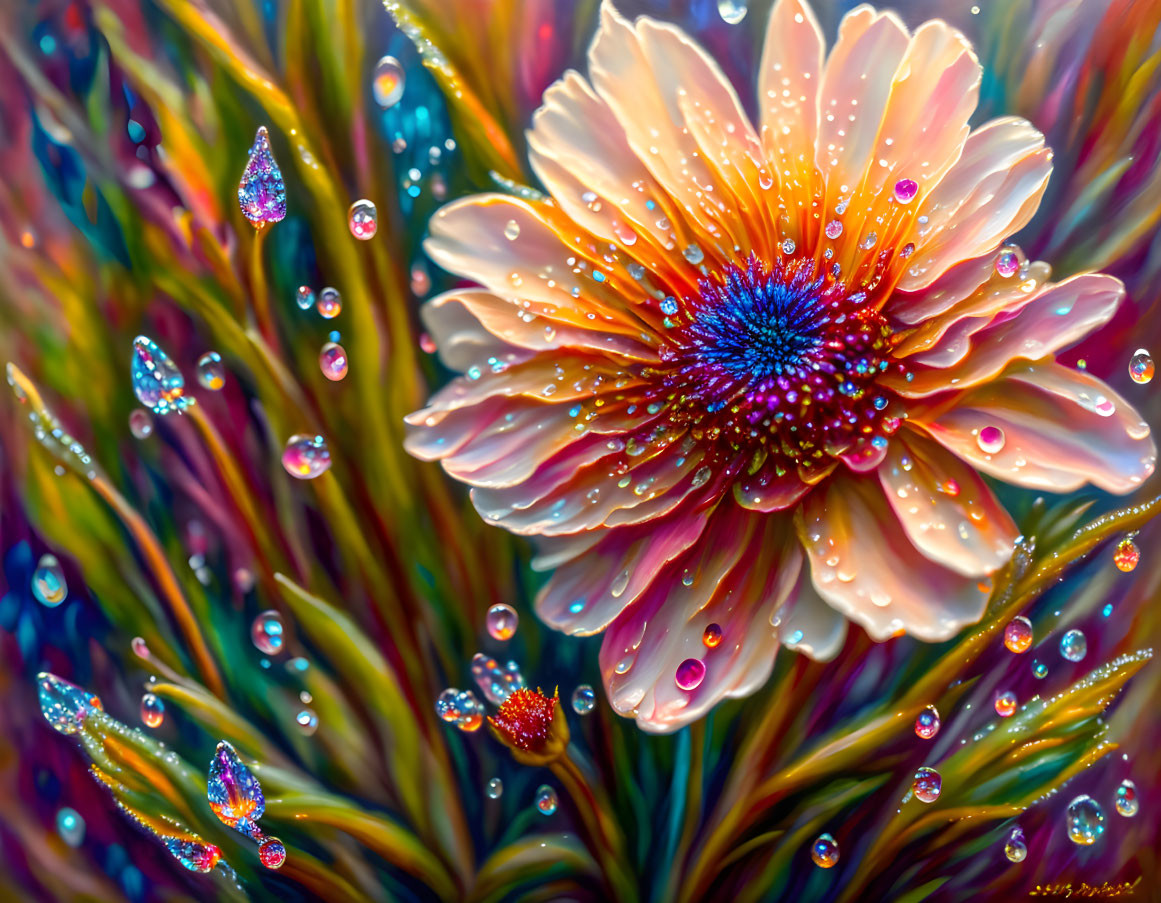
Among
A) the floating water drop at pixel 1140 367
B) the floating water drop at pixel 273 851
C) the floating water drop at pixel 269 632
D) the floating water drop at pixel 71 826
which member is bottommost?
the floating water drop at pixel 1140 367

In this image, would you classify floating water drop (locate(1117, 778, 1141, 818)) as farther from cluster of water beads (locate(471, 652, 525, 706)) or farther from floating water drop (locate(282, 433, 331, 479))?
floating water drop (locate(282, 433, 331, 479))

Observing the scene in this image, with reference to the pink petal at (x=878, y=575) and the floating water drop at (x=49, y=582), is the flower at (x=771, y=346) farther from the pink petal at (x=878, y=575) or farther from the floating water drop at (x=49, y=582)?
the floating water drop at (x=49, y=582)

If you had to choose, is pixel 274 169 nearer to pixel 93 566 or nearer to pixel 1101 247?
pixel 93 566

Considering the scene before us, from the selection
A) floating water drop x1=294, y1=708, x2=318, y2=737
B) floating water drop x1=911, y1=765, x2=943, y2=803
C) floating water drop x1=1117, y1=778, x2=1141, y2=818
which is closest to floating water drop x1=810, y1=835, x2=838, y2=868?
floating water drop x1=911, y1=765, x2=943, y2=803

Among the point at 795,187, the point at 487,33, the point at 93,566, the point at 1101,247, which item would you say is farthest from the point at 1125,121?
the point at 93,566

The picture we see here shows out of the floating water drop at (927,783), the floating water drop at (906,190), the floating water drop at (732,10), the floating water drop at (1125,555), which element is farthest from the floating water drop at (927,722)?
the floating water drop at (732,10)

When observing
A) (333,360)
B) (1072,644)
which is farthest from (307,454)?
(1072,644)

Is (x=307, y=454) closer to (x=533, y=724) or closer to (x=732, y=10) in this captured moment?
(x=533, y=724)
